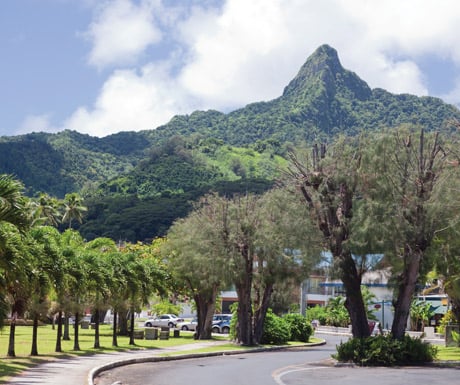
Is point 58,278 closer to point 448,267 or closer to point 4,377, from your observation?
point 4,377

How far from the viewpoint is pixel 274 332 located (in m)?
45.5

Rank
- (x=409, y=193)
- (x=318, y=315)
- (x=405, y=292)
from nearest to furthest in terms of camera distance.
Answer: (x=409, y=193), (x=405, y=292), (x=318, y=315)

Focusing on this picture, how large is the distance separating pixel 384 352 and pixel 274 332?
16.7 meters

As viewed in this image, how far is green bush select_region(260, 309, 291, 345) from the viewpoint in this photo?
45.4 metres

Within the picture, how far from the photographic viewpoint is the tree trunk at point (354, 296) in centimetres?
3122

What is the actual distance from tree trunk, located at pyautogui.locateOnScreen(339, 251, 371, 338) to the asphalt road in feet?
6.86

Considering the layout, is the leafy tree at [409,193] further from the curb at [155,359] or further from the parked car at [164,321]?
the parked car at [164,321]

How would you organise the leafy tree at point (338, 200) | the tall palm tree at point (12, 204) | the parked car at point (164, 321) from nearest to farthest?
the tall palm tree at point (12, 204)
the leafy tree at point (338, 200)
the parked car at point (164, 321)

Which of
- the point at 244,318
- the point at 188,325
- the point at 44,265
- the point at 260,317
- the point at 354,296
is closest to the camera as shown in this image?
the point at 44,265

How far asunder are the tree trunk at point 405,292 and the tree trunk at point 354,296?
1431 mm

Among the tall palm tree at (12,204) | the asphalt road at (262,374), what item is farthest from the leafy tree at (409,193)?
the tall palm tree at (12,204)

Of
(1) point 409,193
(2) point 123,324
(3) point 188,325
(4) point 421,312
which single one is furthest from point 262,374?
(4) point 421,312

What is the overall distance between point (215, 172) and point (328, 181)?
169 meters

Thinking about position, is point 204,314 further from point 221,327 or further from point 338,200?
point 338,200
